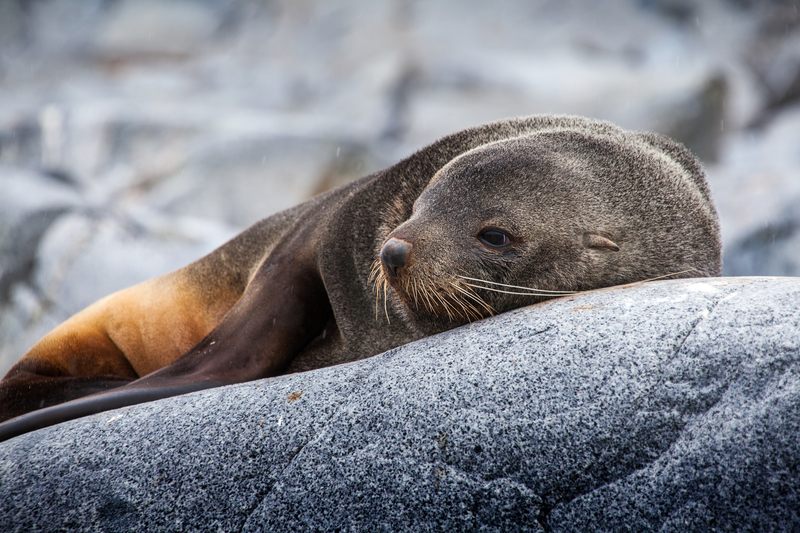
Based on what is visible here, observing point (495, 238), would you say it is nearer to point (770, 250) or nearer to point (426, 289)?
point (426, 289)

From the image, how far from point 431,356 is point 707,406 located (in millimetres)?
944

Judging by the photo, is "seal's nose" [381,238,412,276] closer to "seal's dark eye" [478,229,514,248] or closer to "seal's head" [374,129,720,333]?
"seal's head" [374,129,720,333]

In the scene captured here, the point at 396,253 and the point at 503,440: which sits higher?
the point at 396,253

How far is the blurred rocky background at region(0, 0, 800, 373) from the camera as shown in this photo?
734cm

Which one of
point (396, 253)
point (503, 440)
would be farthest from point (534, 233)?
point (503, 440)

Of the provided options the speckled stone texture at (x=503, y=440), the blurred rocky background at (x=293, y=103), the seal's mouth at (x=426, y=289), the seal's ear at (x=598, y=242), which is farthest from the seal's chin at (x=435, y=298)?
the blurred rocky background at (x=293, y=103)

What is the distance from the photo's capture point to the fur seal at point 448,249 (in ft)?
8.54

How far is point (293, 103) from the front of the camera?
20.6m

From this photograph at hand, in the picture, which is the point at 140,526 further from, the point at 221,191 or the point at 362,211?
the point at 221,191

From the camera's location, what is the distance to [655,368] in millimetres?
1957

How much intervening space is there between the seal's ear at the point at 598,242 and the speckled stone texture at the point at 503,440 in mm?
236

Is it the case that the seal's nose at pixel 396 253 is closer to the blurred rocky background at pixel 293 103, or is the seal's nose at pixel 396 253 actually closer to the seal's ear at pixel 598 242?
the seal's ear at pixel 598 242

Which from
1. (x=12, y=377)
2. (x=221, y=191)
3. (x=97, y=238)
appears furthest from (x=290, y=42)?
(x=12, y=377)

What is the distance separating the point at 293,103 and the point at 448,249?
19198 millimetres
